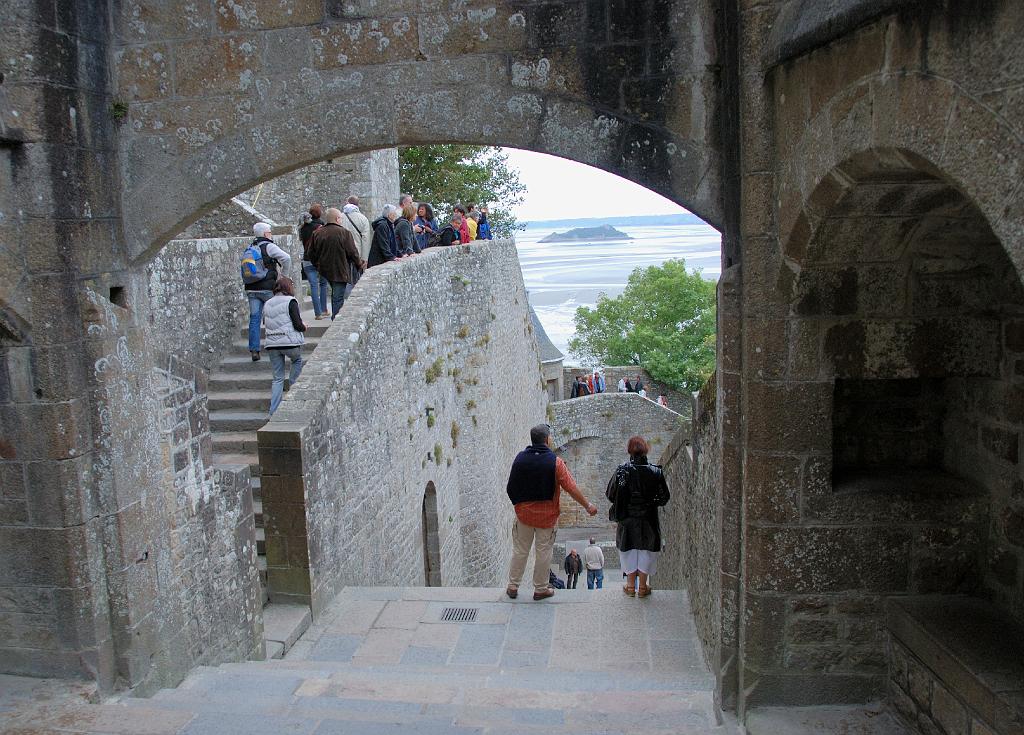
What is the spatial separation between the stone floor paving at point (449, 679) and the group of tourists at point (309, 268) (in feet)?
7.52

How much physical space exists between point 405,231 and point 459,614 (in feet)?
16.4

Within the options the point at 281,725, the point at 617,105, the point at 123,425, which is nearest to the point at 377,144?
the point at 617,105

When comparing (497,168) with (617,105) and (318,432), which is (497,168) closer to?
(318,432)

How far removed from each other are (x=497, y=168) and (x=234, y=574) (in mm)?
19136

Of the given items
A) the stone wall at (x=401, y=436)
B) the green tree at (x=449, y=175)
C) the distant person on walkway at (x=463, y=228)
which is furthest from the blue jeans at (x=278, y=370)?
the green tree at (x=449, y=175)

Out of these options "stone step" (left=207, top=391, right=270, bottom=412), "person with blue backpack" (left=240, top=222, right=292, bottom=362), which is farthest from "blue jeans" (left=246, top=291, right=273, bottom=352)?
"stone step" (left=207, top=391, right=270, bottom=412)

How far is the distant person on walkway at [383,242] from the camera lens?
9719 millimetres

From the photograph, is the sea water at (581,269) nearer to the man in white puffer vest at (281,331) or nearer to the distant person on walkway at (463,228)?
the distant person on walkway at (463,228)

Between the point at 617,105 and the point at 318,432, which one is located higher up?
the point at 617,105

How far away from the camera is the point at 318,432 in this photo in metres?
6.64

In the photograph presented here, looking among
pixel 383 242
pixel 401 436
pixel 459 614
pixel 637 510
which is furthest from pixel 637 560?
pixel 383 242

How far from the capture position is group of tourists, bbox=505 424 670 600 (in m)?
6.50

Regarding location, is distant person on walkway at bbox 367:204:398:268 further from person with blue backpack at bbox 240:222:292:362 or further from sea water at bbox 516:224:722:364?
sea water at bbox 516:224:722:364

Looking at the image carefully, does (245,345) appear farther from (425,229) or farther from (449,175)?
(449,175)
